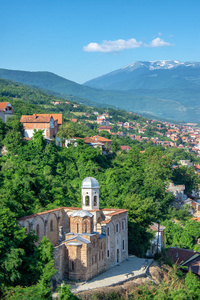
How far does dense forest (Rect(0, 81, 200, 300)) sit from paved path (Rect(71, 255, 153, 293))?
2180 millimetres

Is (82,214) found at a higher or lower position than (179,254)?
higher

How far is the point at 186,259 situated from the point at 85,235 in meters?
13.9

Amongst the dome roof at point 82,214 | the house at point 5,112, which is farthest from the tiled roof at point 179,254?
the house at point 5,112

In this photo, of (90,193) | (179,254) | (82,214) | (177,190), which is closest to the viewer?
(82,214)

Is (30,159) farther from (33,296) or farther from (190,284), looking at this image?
(33,296)

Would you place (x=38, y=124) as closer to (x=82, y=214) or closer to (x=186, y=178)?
(x=186, y=178)

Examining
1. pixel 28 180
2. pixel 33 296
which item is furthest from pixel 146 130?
pixel 33 296

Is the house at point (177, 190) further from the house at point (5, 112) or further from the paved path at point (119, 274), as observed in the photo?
the paved path at point (119, 274)

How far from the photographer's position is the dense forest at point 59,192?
19.6 metres

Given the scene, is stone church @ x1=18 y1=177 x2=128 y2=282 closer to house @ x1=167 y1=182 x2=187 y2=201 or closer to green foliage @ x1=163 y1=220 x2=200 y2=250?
green foliage @ x1=163 y1=220 x2=200 y2=250

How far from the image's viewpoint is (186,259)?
34.6 meters

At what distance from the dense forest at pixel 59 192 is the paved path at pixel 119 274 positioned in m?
2.18

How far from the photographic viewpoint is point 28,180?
93.8ft

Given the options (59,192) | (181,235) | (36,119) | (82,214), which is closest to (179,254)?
(181,235)
